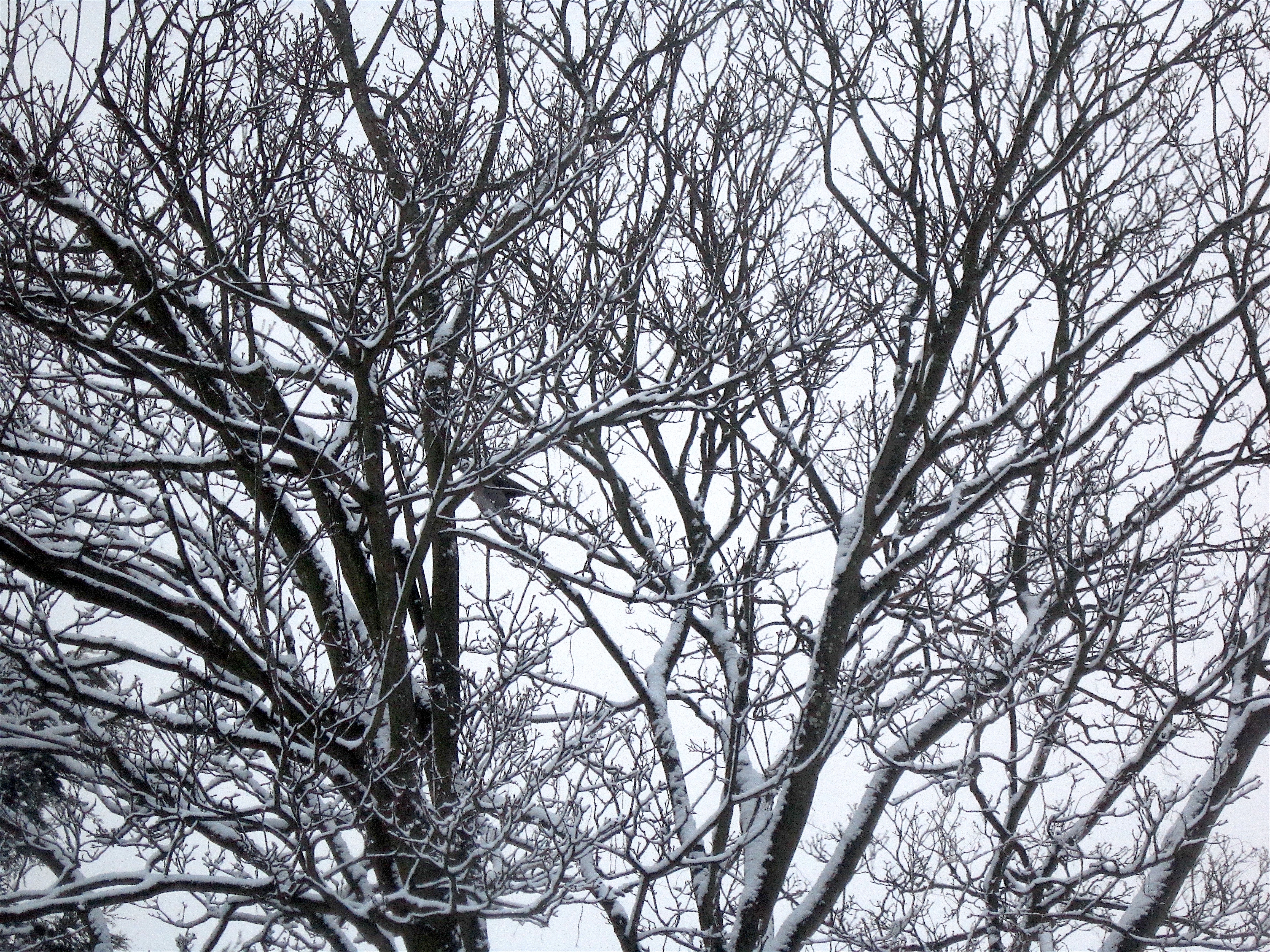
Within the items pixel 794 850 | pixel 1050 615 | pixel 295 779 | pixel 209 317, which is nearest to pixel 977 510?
pixel 1050 615

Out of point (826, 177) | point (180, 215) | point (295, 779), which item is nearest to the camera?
point (295, 779)

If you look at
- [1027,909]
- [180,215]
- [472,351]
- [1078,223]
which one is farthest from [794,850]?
[180,215]

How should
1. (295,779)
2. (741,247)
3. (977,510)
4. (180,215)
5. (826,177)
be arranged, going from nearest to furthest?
(295,779) → (180,215) → (826,177) → (977,510) → (741,247)

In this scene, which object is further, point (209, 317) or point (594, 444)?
→ point (594, 444)

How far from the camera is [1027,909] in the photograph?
192 inches

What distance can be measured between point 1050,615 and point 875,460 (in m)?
1.46

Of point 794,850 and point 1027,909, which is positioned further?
point 794,850

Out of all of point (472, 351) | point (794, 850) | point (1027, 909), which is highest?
point (472, 351)

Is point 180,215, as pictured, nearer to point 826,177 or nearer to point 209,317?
point 209,317

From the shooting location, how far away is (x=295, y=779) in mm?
4039

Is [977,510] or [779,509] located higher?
[779,509]

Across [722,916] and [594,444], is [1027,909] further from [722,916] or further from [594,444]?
[594,444]

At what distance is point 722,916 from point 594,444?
3.05 meters

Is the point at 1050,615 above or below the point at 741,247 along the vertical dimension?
below
